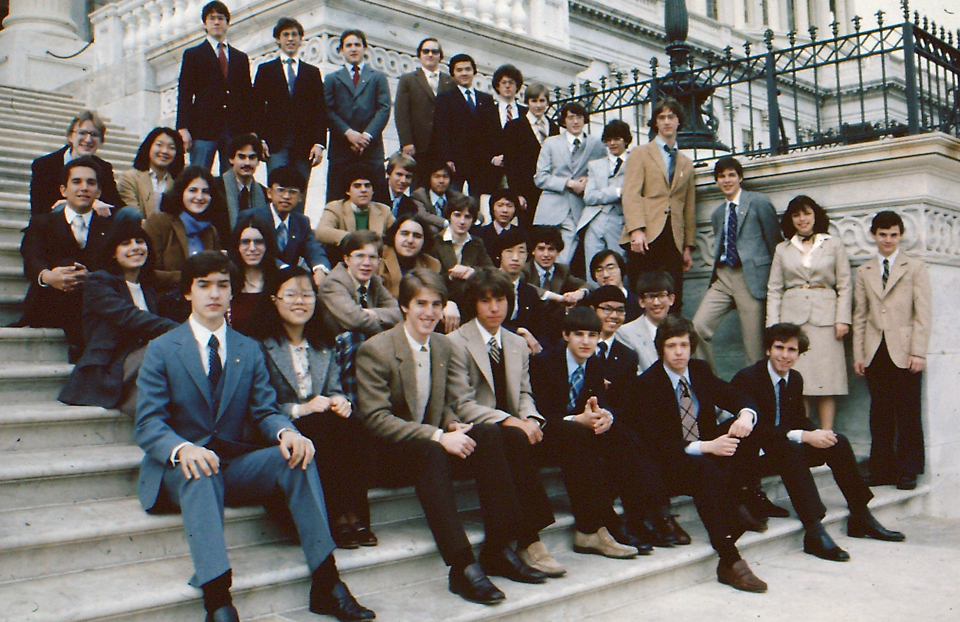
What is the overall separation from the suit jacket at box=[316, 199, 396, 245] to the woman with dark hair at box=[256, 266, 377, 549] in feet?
5.84

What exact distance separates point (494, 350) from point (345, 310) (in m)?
0.91

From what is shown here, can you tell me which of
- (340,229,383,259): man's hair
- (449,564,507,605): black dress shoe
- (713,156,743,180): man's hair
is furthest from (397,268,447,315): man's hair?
(713,156,743,180): man's hair

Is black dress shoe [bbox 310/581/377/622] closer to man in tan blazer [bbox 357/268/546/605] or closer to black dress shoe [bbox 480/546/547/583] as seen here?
man in tan blazer [bbox 357/268/546/605]

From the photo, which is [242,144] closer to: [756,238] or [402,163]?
[402,163]

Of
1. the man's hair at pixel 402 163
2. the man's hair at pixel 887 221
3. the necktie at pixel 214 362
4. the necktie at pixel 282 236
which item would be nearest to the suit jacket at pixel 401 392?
the necktie at pixel 214 362

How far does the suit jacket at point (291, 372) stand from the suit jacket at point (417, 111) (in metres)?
3.71

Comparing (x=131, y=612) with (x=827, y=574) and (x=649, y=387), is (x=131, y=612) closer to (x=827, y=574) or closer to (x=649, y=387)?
(x=649, y=387)

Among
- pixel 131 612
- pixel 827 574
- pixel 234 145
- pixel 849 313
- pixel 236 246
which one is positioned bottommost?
pixel 827 574

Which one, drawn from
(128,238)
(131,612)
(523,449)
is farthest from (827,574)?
(128,238)

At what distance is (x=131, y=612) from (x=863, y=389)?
6.00 meters

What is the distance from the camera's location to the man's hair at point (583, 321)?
5.54 m

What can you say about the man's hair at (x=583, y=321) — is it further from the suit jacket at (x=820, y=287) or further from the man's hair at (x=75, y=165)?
the man's hair at (x=75, y=165)

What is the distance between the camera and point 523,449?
15.9 ft

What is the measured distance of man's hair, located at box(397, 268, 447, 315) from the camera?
193 inches
